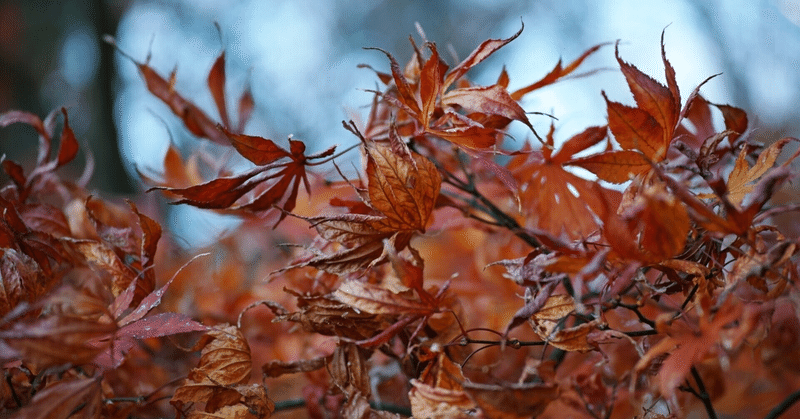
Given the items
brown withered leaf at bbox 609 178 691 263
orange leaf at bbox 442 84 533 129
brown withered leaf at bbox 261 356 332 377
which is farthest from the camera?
brown withered leaf at bbox 261 356 332 377

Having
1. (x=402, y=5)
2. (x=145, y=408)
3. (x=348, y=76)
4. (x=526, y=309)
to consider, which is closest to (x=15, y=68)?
(x=348, y=76)

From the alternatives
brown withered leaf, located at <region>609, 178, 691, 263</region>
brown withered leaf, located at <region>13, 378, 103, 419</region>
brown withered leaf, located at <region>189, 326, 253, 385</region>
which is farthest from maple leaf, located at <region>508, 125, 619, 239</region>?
brown withered leaf, located at <region>13, 378, 103, 419</region>

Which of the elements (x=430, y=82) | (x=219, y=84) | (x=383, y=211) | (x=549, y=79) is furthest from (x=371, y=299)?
(x=219, y=84)

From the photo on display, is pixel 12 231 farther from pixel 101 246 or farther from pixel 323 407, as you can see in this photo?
pixel 323 407

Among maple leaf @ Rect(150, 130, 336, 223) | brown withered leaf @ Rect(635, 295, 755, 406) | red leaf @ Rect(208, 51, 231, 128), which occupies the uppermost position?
red leaf @ Rect(208, 51, 231, 128)

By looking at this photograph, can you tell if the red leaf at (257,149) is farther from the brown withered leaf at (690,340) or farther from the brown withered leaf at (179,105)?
the brown withered leaf at (690,340)

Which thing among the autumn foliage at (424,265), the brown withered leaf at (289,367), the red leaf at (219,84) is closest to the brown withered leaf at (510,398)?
the autumn foliage at (424,265)

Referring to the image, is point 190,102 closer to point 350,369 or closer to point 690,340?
point 350,369

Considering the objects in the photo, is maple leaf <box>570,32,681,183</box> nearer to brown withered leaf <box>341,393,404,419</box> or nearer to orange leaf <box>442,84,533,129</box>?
orange leaf <box>442,84,533,129</box>
